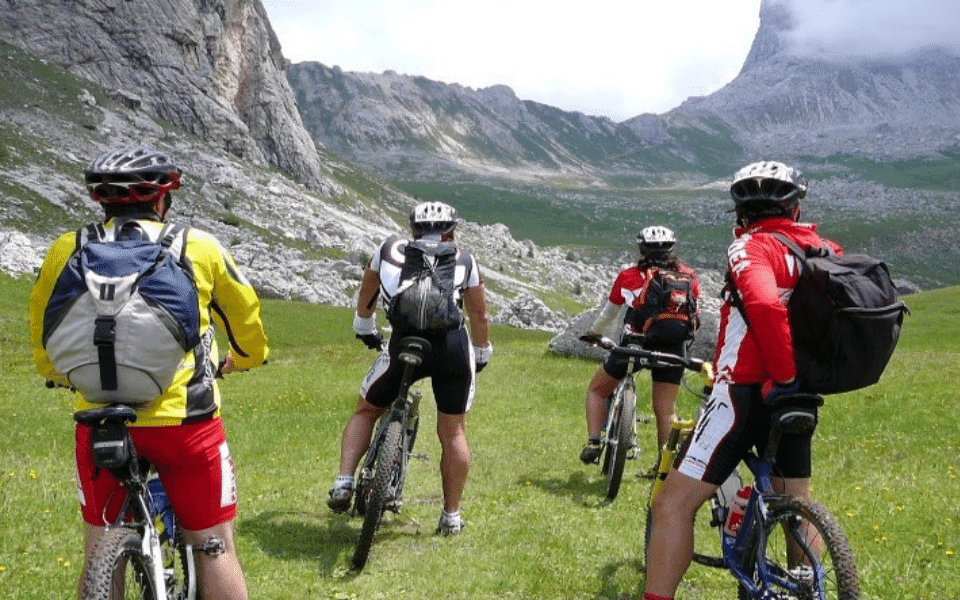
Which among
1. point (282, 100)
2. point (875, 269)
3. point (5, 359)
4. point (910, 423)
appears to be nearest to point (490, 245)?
point (282, 100)

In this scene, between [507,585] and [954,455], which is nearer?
[507,585]

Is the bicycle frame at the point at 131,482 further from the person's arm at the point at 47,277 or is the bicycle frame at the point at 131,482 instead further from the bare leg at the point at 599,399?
the bare leg at the point at 599,399

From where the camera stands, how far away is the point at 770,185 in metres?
5.81

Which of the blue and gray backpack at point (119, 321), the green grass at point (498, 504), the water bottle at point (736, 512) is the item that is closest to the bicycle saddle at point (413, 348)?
the green grass at point (498, 504)

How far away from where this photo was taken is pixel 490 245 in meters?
164

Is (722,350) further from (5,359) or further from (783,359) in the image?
(5,359)

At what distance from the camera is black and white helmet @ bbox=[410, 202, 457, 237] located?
8.51 m

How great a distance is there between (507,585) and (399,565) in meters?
1.26

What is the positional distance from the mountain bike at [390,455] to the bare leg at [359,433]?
13 centimetres

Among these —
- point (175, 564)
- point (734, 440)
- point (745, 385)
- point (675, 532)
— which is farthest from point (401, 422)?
point (745, 385)

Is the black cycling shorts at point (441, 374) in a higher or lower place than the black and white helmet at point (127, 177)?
lower

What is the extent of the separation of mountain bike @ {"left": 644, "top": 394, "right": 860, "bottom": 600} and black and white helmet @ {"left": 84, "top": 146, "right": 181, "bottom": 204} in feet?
14.1

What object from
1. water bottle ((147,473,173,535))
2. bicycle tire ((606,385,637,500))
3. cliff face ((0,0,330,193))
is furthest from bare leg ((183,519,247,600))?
cliff face ((0,0,330,193))

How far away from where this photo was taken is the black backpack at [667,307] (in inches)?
443
